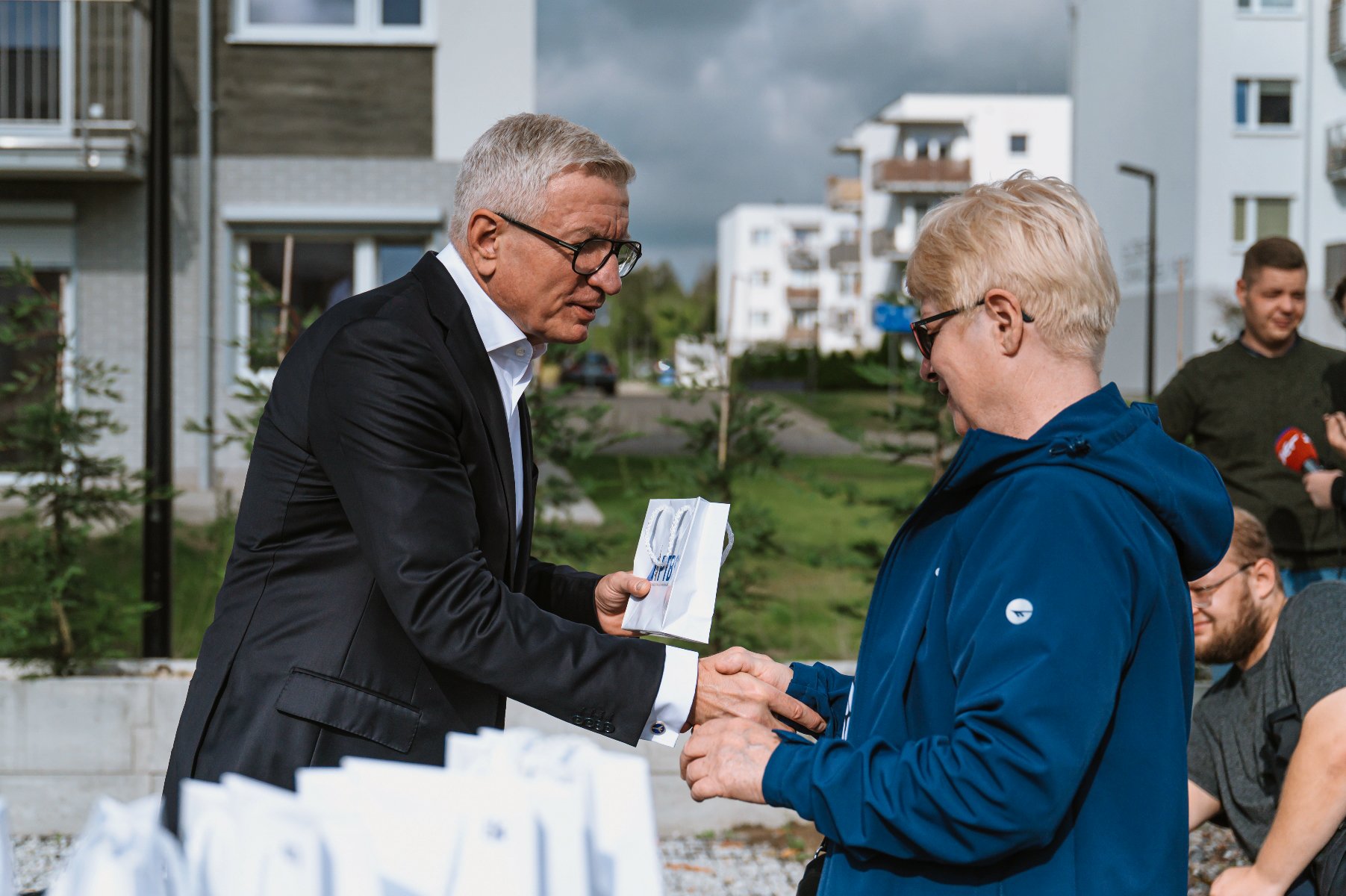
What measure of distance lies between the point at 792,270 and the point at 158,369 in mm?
100105

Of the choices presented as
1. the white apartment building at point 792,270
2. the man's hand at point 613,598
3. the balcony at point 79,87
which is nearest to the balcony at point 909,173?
the white apartment building at point 792,270

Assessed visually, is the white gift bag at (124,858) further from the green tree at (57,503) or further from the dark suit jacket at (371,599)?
the green tree at (57,503)

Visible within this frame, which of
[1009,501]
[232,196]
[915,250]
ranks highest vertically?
[232,196]

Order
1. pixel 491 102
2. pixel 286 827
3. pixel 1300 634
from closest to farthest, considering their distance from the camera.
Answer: pixel 286 827
pixel 1300 634
pixel 491 102

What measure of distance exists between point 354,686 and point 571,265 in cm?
88

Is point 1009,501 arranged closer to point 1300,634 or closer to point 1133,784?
point 1133,784

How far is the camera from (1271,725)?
9.67 feet

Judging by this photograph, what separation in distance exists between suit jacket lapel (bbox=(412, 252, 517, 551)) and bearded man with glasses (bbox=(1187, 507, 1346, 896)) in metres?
1.40

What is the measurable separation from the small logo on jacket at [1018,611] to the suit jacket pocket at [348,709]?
1087mm

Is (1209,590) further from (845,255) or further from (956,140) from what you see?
(845,255)

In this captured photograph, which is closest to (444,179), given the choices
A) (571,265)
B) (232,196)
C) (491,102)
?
(491,102)

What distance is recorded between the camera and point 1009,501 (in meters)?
1.70

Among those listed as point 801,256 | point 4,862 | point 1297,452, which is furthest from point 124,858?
point 801,256

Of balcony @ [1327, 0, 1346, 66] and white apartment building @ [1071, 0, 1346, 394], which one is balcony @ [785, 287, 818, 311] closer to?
white apartment building @ [1071, 0, 1346, 394]
